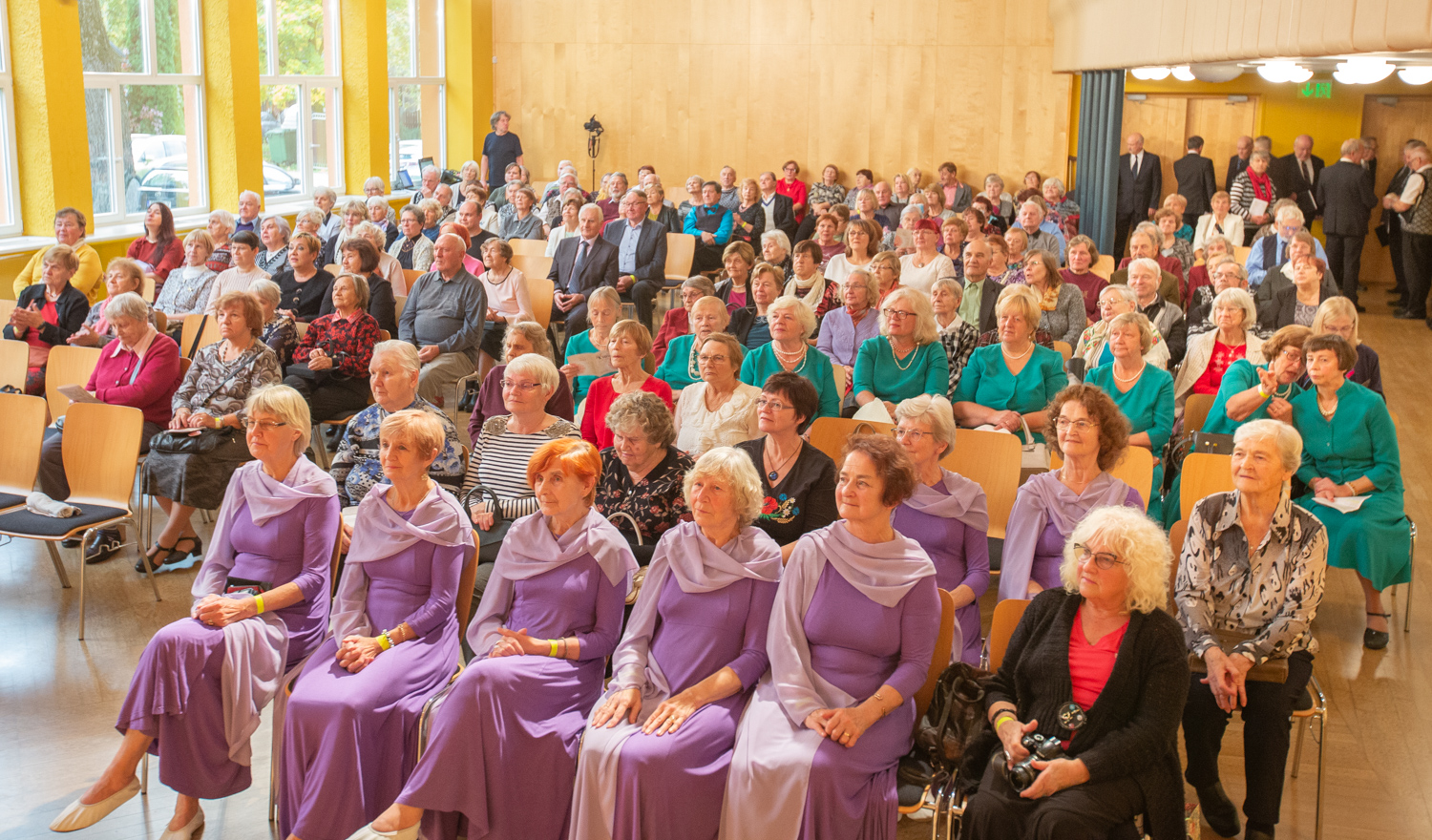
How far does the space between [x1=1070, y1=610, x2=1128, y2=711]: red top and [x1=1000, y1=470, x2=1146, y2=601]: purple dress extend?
745 millimetres

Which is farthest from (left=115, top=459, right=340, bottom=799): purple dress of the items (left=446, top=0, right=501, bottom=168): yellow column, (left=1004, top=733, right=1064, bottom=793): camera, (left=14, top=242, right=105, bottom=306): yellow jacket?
(left=446, top=0, right=501, bottom=168): yellow column

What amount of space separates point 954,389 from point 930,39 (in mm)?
10353

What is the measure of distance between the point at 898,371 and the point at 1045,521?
182 centimetres

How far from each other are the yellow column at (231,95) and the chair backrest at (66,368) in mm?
6198

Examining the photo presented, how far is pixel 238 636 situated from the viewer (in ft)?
11.3

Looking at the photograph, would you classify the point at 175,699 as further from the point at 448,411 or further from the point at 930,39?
the point at 930,39

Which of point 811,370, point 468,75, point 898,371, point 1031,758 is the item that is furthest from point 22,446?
point 468,75

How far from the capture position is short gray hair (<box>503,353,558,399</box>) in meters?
4.48

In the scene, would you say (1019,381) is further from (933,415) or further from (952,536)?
(952,536)

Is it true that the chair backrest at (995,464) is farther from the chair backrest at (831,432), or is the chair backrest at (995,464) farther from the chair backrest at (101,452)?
the chair backrest at (101,452)

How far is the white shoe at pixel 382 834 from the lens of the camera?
3.02 meters

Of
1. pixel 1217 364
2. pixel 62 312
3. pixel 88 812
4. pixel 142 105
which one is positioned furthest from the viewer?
pixel 142 105

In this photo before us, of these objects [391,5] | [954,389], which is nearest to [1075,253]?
[954,389]

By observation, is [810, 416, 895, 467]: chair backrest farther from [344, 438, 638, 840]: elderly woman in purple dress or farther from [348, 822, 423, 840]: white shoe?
[348, 822, 423, 840]: white shoe
